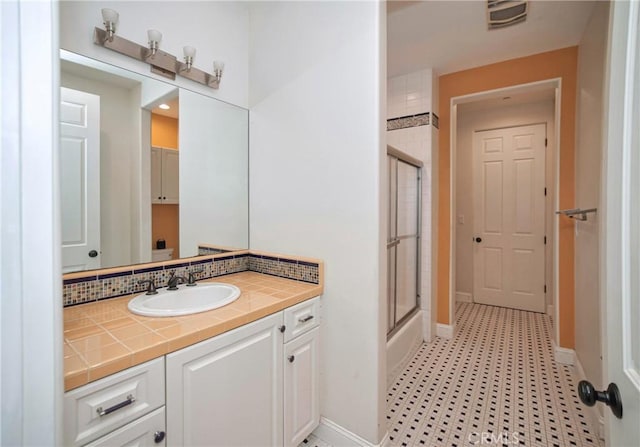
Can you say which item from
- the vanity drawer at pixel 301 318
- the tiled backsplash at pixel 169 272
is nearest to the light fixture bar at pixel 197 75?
the tiled backsplash at pixel 169 272

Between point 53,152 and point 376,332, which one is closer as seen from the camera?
point 53,152

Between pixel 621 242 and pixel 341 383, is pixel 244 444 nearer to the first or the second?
pixel 341 383

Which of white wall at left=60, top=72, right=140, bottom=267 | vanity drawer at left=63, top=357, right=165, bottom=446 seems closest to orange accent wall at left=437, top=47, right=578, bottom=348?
white wall at left=60, top=72, right=140, bottom=267

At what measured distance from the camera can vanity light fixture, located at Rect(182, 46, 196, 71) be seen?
156cm

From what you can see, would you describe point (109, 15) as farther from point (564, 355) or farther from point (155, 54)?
point (564, 355)

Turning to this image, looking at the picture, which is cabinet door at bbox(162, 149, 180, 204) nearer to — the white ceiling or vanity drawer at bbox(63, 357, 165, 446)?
vanity drawer at bbox(63, 357, 165, 446)

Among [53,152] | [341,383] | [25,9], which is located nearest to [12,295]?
[53,152]

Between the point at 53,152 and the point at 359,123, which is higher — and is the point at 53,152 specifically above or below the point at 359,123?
below

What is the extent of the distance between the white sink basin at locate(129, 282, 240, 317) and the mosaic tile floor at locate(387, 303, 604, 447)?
3.95 feet

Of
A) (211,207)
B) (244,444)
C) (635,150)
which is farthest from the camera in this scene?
(211,207)

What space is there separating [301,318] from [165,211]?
3.08ft

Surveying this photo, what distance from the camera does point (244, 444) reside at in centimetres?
118

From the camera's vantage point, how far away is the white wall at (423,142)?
2693 mm

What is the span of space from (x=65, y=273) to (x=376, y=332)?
1401 millimetres
